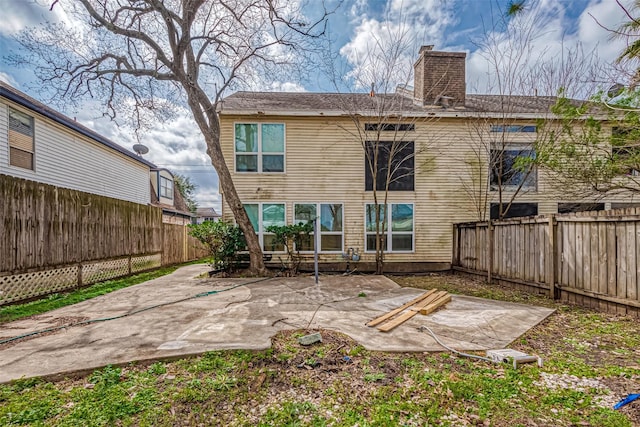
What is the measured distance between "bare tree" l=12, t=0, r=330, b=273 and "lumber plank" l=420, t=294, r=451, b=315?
4.93 metres

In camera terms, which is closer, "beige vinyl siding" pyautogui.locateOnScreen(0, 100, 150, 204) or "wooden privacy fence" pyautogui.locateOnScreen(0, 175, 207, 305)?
"wooden privacy fence" pyautogui.locateOnScreen(0, 175, 207, 305)

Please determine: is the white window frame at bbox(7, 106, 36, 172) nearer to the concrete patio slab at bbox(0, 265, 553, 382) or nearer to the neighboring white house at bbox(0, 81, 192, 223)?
the neighboring white house at bbox(0, 81, 192, 223)

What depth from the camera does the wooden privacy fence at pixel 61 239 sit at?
16.6 ft

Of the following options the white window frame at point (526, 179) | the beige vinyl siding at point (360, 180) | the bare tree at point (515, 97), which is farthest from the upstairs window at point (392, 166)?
the white window frame at point (526, 179)

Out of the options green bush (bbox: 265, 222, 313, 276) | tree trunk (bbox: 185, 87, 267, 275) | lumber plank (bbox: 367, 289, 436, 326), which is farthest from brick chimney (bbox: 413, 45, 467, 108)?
lumber plank (bbox: 367, 289, 436, 326)

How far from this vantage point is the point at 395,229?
9266 mm

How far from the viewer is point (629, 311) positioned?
416cm

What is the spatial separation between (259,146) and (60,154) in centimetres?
715

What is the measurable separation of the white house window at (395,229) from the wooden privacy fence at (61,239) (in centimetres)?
733

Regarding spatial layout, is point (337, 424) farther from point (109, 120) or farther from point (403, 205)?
point (109, 120)

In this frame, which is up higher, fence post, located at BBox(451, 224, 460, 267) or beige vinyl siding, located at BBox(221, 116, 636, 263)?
beige vinyl siding, located at BBox(221, 116, 636, 263)

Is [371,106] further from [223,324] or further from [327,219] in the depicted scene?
[223,324]

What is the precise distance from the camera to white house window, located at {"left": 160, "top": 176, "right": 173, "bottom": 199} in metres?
18.5

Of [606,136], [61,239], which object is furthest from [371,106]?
[61,239]
